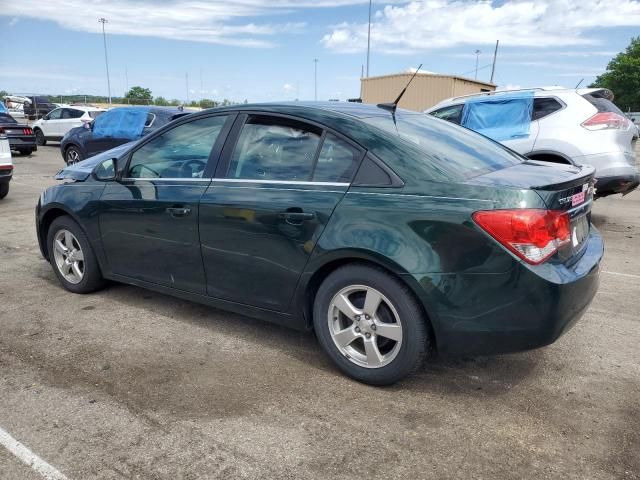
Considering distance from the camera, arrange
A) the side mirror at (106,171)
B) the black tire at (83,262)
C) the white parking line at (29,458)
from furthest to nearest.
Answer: the black tire at (83,262) < the side mirror at (106,171) < the white parking line at (29,458)

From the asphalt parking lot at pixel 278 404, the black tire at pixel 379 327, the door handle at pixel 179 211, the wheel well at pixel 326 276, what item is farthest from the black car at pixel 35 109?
the black tire at pixel 379 327

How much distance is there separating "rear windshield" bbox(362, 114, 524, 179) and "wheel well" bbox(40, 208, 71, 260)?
2832mm

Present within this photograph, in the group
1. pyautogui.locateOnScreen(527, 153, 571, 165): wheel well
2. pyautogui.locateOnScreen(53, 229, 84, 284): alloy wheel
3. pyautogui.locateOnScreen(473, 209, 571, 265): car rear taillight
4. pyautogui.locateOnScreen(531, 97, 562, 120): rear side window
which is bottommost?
pyautogui.locateOnScreen(53, 229, 84, 284): alloy wheel

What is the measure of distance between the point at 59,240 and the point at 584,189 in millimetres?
4000

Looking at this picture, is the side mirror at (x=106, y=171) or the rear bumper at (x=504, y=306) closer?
the rear bumper at (x=504, y=306)

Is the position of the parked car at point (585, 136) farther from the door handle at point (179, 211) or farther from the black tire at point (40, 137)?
the black tire at point (40, 137)

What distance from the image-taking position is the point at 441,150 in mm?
3258

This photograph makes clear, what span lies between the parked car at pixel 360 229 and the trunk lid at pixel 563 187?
0.6 inches

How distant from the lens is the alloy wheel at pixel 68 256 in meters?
4.61

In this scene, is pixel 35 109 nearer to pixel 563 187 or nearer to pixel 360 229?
pixel 360 229

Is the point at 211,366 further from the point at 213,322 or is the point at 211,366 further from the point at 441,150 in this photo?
the point at 441,150

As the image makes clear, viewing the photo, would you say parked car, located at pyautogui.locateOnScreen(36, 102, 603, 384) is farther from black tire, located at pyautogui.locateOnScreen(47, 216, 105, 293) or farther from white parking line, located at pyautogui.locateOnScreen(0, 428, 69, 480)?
white parking line, located at pyautogui.locateOnScreen(0, 428, 69, 480)

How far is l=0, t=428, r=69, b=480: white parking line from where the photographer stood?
240 cm

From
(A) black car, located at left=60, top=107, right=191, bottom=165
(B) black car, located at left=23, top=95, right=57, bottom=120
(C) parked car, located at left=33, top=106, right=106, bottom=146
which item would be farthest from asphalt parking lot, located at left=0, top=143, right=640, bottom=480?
(B) black car, located at left=23, top=95, right=57, bottom=120
